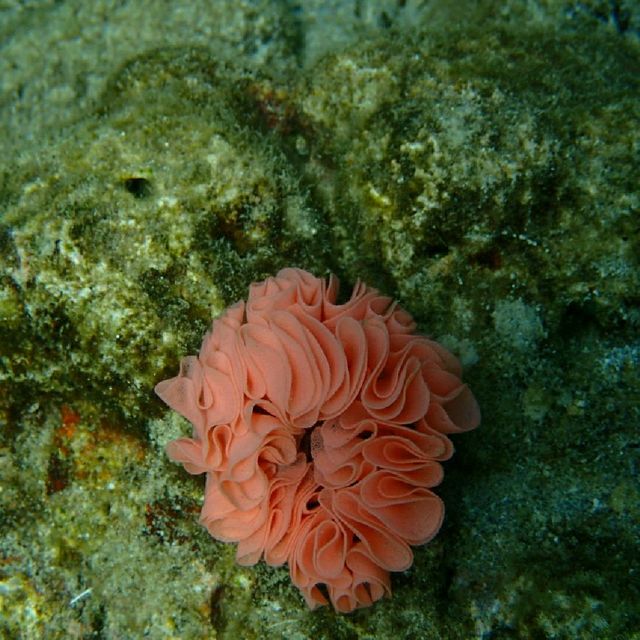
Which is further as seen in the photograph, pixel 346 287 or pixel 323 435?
pixel 346 287

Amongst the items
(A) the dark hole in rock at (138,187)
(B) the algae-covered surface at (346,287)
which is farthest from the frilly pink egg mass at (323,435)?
(A) the dark hole in rock at (138,187)

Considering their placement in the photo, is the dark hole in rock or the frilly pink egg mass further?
the dark hole in rock

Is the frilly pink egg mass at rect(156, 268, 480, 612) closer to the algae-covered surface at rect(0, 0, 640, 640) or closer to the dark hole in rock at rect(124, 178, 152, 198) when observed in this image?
the algae-covered surface at rect(0, 0, 640, 640)

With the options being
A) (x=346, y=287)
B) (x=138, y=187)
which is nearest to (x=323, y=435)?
(x=346, y=287)

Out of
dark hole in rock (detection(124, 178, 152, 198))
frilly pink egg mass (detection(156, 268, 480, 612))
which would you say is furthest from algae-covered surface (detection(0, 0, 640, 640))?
frilly pink egg mass (detection(156, 268, 480, 612))

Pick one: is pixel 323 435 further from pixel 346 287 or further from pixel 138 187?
pixel 138 187
